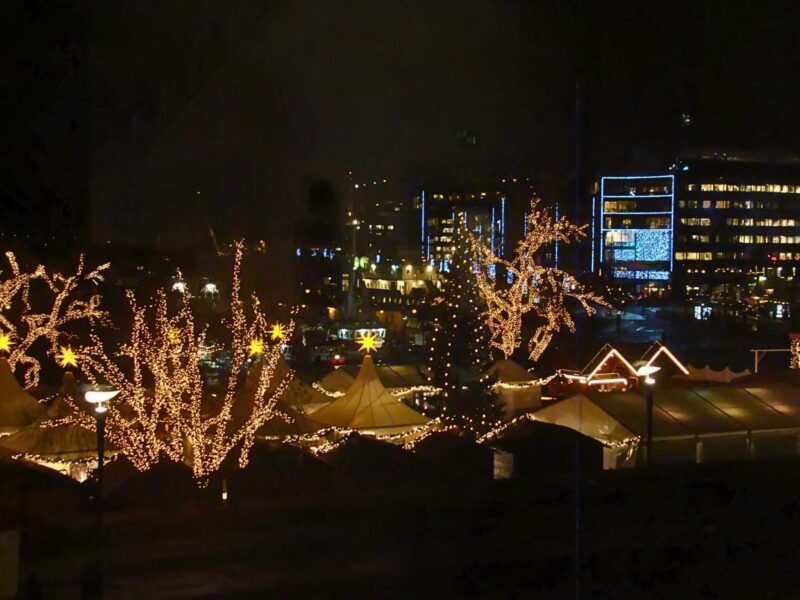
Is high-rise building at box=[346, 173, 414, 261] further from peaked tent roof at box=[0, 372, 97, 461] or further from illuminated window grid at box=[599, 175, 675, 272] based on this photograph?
peaked tent roof at box=[0, 372, 97, 461]

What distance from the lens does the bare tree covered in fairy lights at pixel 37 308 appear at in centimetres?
984

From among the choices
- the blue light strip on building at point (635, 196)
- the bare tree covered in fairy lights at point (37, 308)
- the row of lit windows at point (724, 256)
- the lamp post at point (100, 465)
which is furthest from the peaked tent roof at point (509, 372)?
the blue light strip on building at point (635, 196)

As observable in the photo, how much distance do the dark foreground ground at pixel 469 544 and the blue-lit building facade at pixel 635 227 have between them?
1423 inches

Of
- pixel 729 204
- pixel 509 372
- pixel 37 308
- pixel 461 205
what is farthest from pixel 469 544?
pixel 461 205

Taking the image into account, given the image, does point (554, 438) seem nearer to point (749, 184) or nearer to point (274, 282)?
point (274, 282)

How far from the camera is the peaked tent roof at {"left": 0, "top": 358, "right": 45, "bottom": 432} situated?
7566 millimetres

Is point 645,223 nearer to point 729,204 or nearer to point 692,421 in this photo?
point 729,204

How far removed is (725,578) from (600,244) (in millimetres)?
38257

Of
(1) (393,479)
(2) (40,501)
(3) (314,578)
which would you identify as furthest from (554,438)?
(2) (40,501)

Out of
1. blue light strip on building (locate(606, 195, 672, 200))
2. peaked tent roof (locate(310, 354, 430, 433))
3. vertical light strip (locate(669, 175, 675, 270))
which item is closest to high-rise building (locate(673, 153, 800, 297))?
vertical light strip (locate(669, 175, 675, 270))

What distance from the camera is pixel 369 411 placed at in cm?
764

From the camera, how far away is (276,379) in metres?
8.55

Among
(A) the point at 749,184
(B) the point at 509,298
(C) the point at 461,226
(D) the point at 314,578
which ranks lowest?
(D) the point at 314,578

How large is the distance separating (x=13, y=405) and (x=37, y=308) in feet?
15.9
